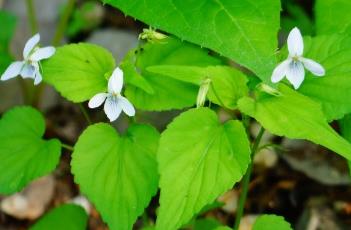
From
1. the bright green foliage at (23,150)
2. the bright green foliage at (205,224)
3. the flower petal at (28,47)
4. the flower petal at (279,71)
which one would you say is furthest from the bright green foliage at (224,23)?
the bright green foliage at (205,224)

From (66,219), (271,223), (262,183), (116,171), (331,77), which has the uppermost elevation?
(331,77)

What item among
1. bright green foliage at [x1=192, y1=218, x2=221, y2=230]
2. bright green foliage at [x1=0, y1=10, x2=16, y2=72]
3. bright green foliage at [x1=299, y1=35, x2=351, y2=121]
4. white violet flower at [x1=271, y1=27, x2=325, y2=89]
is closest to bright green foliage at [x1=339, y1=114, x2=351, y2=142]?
bright green foliage at [x1=299, y1=35, x2=351, y2=121]

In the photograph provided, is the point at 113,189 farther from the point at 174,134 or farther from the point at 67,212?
the point at 67,212

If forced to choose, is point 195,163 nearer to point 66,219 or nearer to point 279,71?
point 279,71

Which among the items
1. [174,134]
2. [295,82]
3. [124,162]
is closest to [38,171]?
[124,162]

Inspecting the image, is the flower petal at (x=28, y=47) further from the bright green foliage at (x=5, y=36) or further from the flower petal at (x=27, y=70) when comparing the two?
the bright green foliage at (x=5, y=36)

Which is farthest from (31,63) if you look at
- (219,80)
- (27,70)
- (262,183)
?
(262,183)
